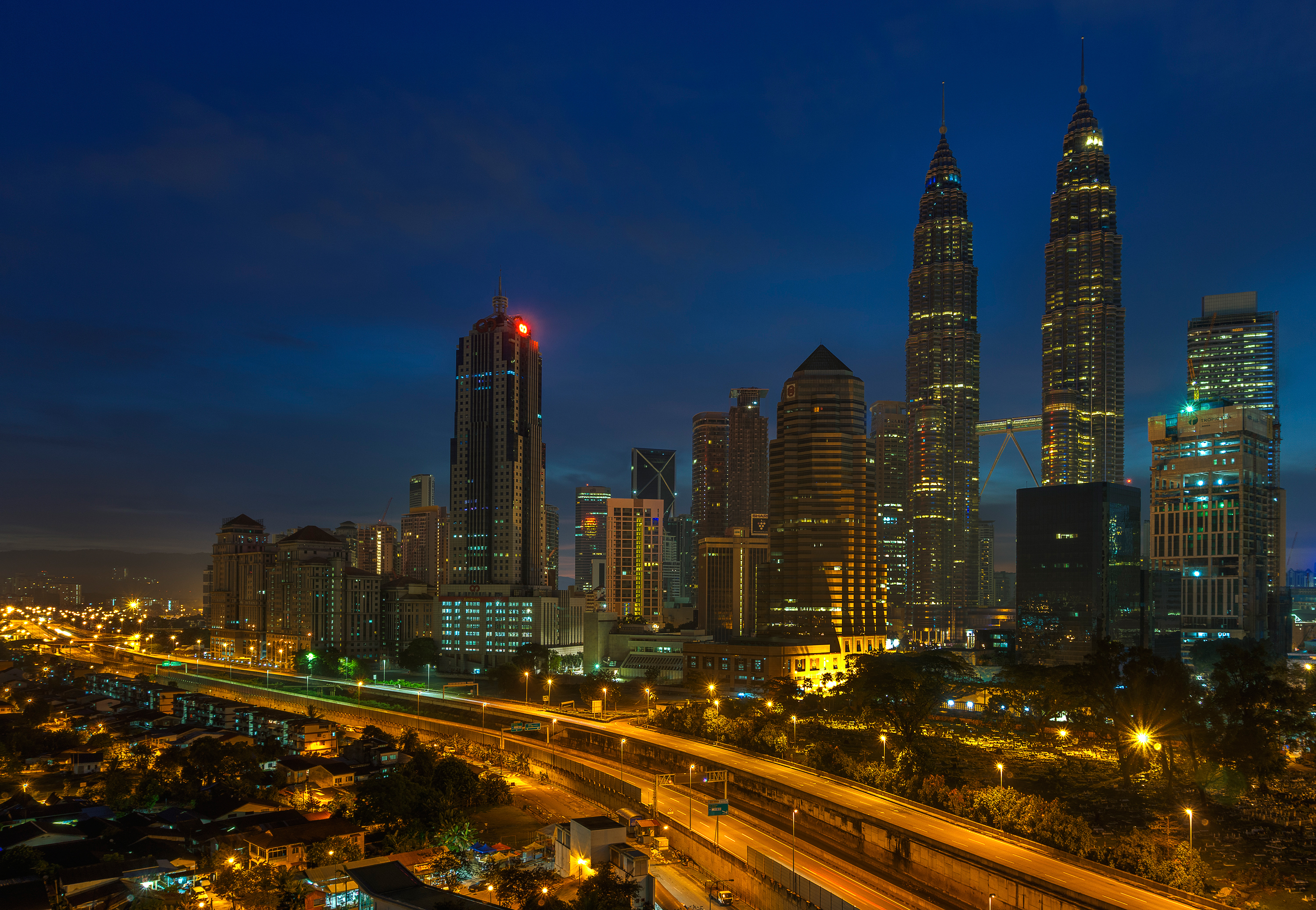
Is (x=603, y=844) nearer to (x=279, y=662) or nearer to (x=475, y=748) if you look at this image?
(x=475, y=748)

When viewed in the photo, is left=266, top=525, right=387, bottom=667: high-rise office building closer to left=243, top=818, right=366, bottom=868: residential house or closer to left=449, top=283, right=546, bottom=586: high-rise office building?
left=449, top=283, right=546, bottom=586: high-rise office building

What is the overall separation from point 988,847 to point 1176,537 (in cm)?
14380

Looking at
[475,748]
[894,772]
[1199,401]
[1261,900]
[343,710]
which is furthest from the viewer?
[1199,401]

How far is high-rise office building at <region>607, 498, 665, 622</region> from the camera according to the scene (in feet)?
598

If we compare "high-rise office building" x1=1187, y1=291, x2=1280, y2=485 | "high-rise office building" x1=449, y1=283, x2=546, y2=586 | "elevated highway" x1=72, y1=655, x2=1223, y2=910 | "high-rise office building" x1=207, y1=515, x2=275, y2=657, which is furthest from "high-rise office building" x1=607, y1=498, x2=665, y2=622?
"high-rise office building" x1=1187, y1=291, x2=1280, y2=485

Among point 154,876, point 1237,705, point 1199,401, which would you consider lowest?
point 154,876

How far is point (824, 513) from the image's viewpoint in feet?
444

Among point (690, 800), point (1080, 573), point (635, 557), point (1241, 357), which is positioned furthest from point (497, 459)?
point (1241, 357)

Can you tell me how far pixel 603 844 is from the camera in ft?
134

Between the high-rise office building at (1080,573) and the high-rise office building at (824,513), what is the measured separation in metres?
22.2

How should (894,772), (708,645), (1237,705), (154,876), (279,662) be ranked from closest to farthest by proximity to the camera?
1. (154,876)
2. (894,772)
3. (1237,705)
4. (708,645)
5. (279,662)

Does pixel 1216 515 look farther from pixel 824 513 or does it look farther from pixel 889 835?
pixel 889 835

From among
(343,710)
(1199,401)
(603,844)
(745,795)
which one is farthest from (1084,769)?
(1199,401)

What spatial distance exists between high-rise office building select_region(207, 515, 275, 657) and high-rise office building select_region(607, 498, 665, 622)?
63716 millimetres
